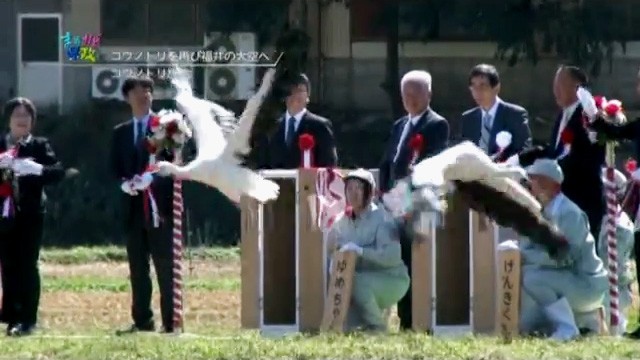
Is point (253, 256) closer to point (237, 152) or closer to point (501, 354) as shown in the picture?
point (237, 152)

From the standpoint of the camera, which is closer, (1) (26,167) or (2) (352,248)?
(2) (352,248)

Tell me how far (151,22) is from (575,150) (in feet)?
49.8

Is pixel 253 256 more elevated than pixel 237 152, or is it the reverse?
pixel 237 152

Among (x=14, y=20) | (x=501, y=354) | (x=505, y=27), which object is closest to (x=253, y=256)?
(x=501, y=354)

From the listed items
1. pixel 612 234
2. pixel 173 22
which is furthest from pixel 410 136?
pixel 173 22

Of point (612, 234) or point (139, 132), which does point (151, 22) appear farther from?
point (612, 234)

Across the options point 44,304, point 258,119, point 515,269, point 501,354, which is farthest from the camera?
point 44,304

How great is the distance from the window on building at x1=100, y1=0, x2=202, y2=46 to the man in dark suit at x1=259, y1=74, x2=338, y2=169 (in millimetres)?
13645

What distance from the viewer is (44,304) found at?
16.1 m

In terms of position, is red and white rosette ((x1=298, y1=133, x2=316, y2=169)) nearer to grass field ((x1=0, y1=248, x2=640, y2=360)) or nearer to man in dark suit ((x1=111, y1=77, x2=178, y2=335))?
man in dark suit ((x1=111, y1=77, x2=178, y2=335))

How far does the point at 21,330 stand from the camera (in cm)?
1303

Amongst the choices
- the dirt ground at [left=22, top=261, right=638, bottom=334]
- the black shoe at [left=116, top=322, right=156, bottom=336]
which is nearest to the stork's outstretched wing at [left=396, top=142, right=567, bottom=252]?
the black shoe at [left=116, top=322, right=156, bottom=336]

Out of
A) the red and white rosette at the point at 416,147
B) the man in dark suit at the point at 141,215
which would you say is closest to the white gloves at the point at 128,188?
the man in dark suit at the point at 141,215

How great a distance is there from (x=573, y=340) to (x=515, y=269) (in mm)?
922
